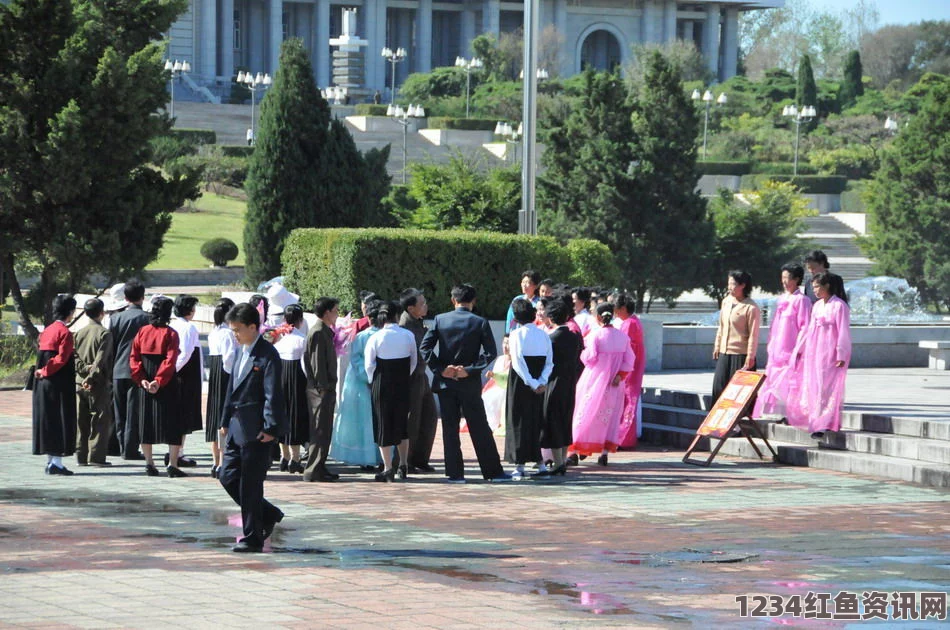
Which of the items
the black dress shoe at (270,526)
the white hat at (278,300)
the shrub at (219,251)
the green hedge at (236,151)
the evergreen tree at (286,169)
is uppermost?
the green hedge at (236,151)

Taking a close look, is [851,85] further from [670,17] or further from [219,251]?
[219,251]

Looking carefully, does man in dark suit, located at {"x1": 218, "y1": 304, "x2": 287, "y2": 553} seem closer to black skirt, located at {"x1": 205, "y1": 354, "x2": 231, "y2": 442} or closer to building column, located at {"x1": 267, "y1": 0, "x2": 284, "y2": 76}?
black skirt, located at {"x1": 205, "y1": 354, "x2": 231, "y2": 442}

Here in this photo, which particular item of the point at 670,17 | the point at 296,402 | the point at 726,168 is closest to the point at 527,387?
the point at 296,402

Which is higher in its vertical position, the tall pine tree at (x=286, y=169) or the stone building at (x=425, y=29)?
the stone building at (x=425, y=29)

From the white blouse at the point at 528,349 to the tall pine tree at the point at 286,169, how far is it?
13.4 m

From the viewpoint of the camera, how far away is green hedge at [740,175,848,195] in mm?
54219

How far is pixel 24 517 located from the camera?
978cm

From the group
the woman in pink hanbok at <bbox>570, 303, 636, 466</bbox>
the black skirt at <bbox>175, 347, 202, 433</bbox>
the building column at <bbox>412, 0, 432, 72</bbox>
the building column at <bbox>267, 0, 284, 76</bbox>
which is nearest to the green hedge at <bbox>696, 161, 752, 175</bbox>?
the building column at <bbox>267, 0, 284, 76</bbox>

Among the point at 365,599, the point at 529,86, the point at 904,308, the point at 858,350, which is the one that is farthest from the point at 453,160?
the point at 365,599

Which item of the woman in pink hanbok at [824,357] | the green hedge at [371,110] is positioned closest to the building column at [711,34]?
the green hedge at [371,110]

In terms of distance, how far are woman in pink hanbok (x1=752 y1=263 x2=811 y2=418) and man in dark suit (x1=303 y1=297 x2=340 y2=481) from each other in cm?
383

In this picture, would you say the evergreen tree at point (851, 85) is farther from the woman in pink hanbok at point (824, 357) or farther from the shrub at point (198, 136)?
the woman in pink hanbok at point (824, 357)

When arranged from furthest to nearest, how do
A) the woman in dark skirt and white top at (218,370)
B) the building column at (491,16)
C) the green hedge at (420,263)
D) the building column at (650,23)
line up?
the building column at (650,23) → the building column at (491,16) → the green hedge at (420,263) → the woman in dark skirt and white top at (218,370)

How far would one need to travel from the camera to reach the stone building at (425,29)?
87750 mm
